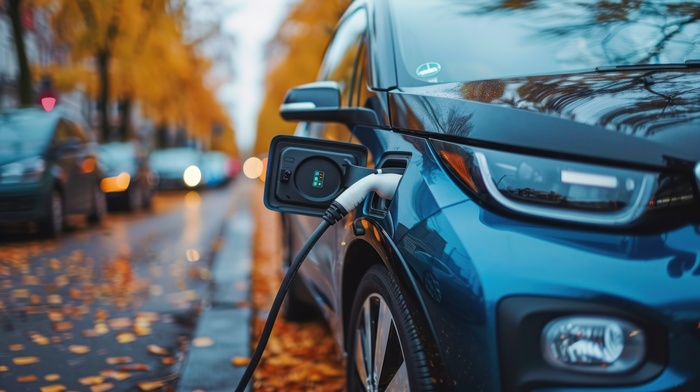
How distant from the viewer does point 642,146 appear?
1801mm

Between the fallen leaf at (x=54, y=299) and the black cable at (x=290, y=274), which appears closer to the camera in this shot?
the black cable at (x=290, y=274)

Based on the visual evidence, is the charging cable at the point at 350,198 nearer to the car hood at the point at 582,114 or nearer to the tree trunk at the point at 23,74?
the car hood at the point at 582,114

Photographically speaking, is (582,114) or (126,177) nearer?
(582,114)

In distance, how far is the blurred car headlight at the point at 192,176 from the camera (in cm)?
2591

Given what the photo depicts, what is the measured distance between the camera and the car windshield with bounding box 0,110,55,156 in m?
8.98

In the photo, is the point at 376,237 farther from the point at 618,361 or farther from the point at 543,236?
the point at 618,361

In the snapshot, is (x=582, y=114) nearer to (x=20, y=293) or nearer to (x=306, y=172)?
(x=306, y=172)

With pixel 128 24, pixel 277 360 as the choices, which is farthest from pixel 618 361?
pixel 128 24

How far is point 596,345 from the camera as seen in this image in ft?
5.38

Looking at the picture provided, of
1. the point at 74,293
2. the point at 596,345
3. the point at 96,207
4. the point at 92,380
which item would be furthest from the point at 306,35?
the point at 596,345

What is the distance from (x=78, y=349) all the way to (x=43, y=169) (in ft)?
18.1

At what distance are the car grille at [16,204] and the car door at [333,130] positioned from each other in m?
5.32

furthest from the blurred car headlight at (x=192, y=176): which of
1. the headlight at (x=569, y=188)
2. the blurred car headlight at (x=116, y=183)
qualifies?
the headlight at (x=569, y=188)

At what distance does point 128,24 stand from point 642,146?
1439 cm
